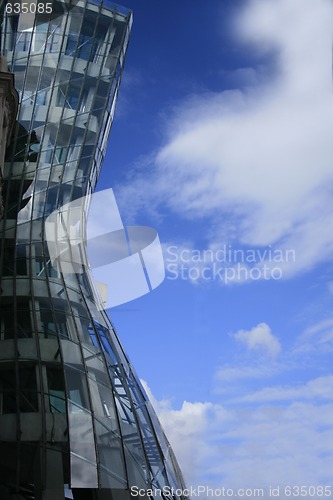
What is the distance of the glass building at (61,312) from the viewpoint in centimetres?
1773

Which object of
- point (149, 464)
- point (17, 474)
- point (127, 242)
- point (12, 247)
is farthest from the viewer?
point (127, 242)

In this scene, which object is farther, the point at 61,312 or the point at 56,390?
the point at 61,312

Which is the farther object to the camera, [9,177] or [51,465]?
[9,177]

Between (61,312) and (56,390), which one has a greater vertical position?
(61,312)

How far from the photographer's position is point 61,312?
69.4 ft

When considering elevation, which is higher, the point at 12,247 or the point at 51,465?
the point at 12,247

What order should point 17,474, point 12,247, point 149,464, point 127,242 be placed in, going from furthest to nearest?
point 127,242 < point 12,247 < point 149,464 < point 17,474

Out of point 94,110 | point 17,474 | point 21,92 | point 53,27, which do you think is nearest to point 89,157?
point 94,110

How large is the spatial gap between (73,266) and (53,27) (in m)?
9.35

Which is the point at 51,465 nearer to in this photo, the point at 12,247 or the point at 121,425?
the point at 121,425

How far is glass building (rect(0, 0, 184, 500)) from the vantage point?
58.2 feet

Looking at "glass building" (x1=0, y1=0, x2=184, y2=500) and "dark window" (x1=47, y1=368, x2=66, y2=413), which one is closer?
"glass building" (x1=0, y1=0, x2=184, y2=500)

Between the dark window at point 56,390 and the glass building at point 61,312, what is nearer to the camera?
the glass building at point 61,312

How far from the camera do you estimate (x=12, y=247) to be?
2262 cm
